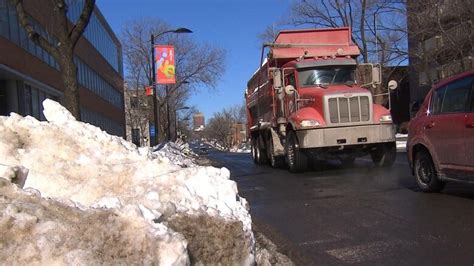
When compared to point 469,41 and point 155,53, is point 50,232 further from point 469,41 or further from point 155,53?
point 155,53

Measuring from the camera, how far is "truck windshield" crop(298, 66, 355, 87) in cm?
1480

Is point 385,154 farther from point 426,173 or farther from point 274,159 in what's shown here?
point 426,173

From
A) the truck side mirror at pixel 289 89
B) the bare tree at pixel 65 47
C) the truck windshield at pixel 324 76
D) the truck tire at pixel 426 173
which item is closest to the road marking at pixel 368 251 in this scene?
the truck tire at pixel 426 173

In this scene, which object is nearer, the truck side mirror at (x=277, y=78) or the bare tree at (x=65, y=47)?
the bare tree at (x=65, y=47)

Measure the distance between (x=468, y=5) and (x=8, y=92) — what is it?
19069 mm

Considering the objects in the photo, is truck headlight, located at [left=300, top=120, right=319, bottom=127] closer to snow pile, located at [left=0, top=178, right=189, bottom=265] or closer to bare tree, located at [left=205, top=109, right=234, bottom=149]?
snow pile, located at [left=0, top=178, right=189, bottom=265]

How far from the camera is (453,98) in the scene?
855 centimetres

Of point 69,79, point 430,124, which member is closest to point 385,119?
point 430,124

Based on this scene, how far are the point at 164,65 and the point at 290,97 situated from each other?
1622 centimetres

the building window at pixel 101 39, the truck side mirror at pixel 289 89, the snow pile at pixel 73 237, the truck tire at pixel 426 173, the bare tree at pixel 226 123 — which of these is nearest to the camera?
the snow pile at pixel 73 237

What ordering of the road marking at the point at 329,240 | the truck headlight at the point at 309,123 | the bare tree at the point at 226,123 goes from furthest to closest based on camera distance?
1. the bare tree at the point at 226,123
2. the truck headlight at the point at 309,123
3. the road marking at the point at 329,240

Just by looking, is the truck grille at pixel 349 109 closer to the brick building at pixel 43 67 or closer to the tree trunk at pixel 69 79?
the tree trunk at pixel 69 79

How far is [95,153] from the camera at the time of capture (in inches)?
217

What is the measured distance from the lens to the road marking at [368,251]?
18.7 feet
